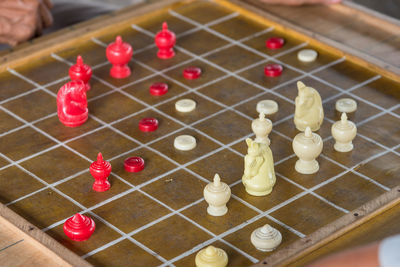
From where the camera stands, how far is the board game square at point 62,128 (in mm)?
2469

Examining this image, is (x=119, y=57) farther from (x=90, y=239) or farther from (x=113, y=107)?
(x=90, y=239)

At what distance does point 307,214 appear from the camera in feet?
6.91

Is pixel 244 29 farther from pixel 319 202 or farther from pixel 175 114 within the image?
pixel 319 202

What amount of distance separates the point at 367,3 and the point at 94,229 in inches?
88.0

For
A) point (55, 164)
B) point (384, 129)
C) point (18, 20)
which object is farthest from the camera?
point (18, 20)

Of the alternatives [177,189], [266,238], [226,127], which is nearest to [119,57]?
[226,127]

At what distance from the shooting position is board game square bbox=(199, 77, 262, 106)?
8.66 ft

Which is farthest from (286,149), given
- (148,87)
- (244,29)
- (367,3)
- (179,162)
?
(367,3)

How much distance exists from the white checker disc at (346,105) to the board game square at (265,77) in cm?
23

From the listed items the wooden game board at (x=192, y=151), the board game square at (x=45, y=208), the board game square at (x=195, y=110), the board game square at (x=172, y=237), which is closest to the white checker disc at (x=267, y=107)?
the wooden game board at (x=192, y=151)

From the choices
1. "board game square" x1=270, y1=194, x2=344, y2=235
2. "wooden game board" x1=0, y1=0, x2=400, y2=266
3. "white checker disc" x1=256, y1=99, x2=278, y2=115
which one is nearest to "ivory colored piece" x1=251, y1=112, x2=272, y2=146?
"wooden game board" x1=0, y1=0, x2=400, y2=266

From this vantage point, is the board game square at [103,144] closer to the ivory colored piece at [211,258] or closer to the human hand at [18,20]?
the ivory colored piece at [211,258]

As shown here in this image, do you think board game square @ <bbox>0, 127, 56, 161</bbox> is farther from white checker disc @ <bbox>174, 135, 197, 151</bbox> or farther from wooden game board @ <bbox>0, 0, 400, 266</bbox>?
white checker disc @ <bbox>174, 135, 197, 151</bbox>

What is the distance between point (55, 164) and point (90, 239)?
376 millimetres
